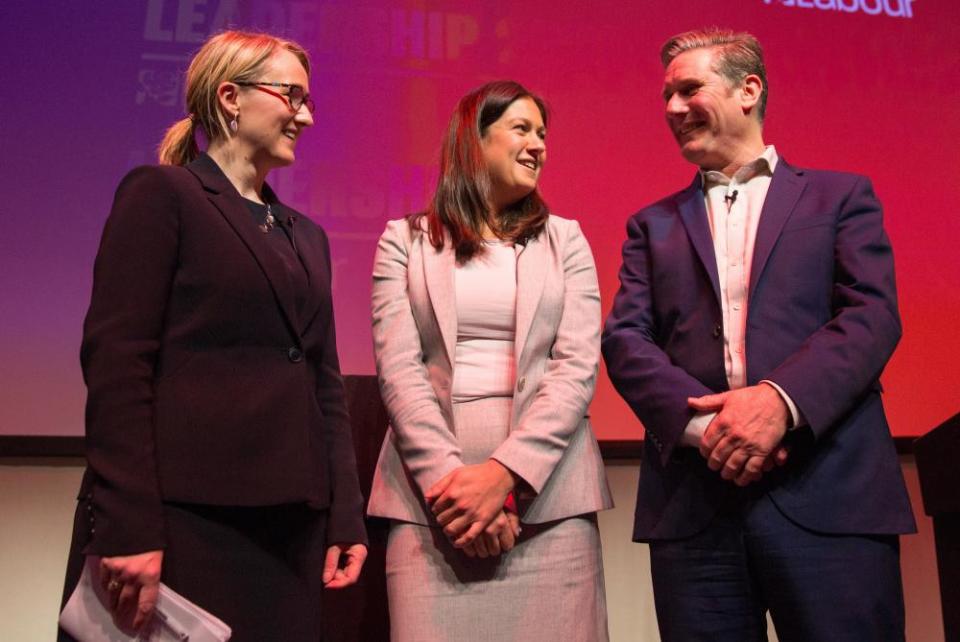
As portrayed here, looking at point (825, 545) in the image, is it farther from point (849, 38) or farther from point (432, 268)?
point (849, 38)

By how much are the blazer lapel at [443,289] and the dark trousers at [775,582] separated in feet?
2.11

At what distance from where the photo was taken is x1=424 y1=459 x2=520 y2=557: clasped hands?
1888 millimetres

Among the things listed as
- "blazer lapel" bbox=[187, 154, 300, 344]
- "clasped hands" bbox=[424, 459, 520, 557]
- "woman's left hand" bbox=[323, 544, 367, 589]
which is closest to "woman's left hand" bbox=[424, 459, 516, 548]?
"clasped hands" bbox=[424, 459, 520, 557]

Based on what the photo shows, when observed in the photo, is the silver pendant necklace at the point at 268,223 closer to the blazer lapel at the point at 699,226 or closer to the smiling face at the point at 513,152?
the smiling face at the point at 513,152

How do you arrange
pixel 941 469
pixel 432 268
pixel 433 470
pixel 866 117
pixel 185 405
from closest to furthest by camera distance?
1. pixel 185 405
2. pixel 433 470
3. pixel 432 268
4. pixel 941 469
5. pixel 866 117

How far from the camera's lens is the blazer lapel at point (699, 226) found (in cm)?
205

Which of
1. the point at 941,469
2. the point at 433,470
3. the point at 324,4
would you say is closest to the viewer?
the point at 433,470

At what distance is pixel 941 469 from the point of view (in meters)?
2.34

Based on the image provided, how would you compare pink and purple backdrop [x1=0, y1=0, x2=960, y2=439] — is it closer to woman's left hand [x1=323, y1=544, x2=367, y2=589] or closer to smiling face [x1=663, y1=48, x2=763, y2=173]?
smiling face [x1=663, y1=48, x2=763, y2=173]

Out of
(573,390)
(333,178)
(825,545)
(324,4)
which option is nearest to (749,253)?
(573,390)

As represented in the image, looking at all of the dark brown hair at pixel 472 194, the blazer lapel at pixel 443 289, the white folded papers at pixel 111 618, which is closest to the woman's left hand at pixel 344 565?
the white folded papers at pixel 111 618

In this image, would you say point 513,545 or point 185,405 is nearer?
point 185,405

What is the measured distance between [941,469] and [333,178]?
6.55ft

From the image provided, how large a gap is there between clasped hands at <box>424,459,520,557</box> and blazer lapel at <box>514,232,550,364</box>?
27 cm
